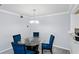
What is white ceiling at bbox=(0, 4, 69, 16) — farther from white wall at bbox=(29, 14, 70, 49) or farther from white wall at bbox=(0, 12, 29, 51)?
white wall at bbox=(29, 14, 70, 49)

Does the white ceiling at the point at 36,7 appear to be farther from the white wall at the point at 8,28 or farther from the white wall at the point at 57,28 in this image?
the white wall at the point at 57,28

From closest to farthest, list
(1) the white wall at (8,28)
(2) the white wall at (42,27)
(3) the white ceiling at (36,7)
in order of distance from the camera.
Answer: (3) the white ceiling at (36,7)
(1) the white wall at (8,28)
(2) the white wall at (42,27)

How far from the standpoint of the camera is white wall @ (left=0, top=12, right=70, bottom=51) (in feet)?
16.7

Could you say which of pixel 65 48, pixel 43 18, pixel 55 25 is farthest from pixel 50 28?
pixel 65 48

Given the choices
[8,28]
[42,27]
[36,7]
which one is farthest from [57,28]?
[8,28]

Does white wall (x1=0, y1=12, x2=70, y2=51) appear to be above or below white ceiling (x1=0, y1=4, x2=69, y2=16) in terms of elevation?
below

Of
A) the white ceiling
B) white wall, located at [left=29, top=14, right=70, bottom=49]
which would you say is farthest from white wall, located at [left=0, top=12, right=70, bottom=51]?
the white ceiling

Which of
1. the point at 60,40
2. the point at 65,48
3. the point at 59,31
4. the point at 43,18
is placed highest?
the point at 43,18

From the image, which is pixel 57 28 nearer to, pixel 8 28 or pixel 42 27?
pixel 42 27

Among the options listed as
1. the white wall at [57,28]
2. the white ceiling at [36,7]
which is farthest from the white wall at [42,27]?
the white ceiling at [36,7]

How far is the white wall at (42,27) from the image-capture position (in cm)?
509
